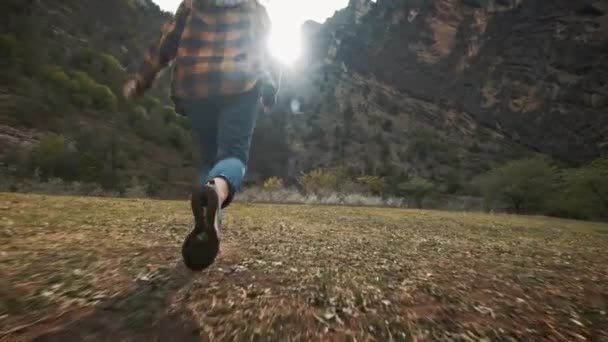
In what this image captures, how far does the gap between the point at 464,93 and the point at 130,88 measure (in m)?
56.0

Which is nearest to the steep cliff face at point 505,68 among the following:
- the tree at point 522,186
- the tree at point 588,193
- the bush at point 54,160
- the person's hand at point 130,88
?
the tree at point 522,186

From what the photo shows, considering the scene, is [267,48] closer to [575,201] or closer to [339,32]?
[575,201]

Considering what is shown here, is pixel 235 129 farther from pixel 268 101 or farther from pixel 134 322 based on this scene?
pixel 134 322

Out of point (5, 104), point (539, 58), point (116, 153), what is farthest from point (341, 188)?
point (539, 58)

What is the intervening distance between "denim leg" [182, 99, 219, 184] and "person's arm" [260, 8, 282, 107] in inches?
16.0

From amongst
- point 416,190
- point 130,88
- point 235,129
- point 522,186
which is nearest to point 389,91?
point 416,190

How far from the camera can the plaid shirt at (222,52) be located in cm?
227

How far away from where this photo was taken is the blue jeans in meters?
2.21

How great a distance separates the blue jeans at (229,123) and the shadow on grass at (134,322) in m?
0.83

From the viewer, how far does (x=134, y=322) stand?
120cm

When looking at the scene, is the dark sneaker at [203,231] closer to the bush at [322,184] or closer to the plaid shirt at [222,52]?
the plaid shirt at [222,52]

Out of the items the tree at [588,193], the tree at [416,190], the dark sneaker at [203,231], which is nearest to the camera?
the dark sneaker at [203,231]

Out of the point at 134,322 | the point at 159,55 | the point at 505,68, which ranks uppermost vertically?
the point at 505,68

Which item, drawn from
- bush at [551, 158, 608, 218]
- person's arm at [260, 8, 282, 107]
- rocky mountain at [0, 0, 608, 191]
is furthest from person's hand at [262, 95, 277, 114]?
bush at [551, 158, 608, 218]
